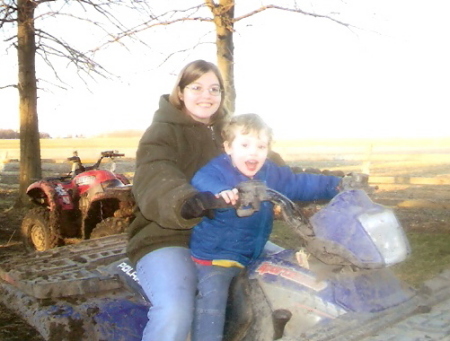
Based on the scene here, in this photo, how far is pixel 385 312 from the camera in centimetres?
228

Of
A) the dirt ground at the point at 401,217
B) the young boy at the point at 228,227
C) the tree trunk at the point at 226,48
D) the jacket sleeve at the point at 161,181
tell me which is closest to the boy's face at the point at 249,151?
the young boy at the point at 228,227

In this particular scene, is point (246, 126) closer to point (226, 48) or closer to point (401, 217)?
point (226, 48)

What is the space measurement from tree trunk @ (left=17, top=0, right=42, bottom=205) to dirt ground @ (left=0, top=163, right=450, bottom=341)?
936mm

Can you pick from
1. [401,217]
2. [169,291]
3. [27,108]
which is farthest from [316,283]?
[27,108]

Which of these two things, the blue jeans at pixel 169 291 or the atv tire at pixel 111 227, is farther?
the atv tire at pixel 111 227

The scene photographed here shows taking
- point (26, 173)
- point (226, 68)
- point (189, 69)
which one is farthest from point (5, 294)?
point (26, 173)

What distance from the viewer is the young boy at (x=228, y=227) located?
2.58 m

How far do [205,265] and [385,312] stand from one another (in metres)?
0.86

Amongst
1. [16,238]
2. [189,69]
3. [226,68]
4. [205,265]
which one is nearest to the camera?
[205,265]

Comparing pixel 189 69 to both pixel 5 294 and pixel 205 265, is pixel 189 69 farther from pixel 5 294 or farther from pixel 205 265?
pixel 5 294

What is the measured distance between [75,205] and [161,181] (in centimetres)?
601

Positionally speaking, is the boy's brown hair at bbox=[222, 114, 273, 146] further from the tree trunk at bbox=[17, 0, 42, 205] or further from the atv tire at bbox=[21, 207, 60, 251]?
the tree trunk at bbox=[17, 0, 42, 205]

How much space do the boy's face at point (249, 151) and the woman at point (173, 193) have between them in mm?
297

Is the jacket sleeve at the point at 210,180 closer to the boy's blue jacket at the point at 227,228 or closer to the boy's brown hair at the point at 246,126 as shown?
the boy's blue jacket at the point at 227,228
